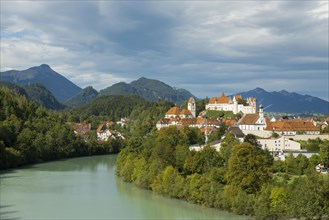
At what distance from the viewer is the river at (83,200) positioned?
2038 centimetres

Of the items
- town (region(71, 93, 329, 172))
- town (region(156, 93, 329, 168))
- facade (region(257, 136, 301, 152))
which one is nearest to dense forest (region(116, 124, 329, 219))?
facade (region(257, 136, 301, 152))

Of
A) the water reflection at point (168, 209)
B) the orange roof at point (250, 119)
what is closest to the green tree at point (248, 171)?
the water reflection at point (168, 209)

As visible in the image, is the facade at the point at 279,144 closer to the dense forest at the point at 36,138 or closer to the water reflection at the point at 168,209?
the water reflection at the point at 168,209

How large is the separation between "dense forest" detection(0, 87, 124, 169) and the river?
6252 millimetres

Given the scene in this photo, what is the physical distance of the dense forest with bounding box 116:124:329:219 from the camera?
17562 mm

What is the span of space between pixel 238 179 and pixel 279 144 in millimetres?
12685

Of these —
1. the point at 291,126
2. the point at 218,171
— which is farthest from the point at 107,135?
the point at 218,171

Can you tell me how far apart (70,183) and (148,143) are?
19.3 feet

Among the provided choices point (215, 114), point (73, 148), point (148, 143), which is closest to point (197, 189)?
point (148, 143)

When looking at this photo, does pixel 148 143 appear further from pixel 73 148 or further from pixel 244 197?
pixel 73 148

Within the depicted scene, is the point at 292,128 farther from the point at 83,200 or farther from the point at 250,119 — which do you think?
the point at 83,200

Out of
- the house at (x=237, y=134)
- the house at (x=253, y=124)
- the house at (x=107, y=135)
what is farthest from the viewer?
the house at (x=107, y=135)

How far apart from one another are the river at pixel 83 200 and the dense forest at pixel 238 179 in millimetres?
639

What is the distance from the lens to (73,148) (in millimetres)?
51062
